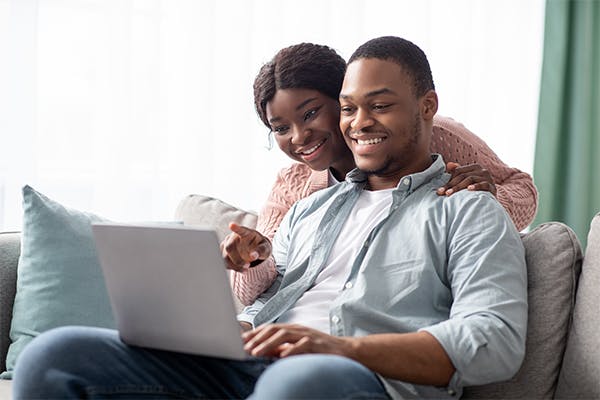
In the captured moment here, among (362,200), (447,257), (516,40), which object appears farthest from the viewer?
(516,40)

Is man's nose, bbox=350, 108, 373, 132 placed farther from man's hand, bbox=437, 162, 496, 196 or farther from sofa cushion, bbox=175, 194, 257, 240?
sofa cushion, bbox=175, 194, 257, 240

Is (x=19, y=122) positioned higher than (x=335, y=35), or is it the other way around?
(x=335, y=35)

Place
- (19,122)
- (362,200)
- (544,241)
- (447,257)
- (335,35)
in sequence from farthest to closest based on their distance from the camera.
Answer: (335,35) < (19,122) < (362,200) < (544,241) < (447,257)

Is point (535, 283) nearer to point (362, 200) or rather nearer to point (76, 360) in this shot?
point (362, 200)

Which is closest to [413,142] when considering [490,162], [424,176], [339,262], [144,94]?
[424,176]

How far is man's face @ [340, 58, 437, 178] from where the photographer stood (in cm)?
169

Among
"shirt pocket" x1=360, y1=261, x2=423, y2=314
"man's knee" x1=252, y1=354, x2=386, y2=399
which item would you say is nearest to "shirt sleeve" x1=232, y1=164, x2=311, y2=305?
"shirt pocket" x1=360, y1=261, x2=423, y2=314

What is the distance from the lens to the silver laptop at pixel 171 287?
126cm

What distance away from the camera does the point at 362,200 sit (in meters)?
1.80

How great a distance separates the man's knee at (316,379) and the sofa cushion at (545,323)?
443 mm

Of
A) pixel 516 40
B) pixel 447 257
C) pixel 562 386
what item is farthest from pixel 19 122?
pixel 516 40

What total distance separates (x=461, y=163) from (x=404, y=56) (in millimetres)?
379

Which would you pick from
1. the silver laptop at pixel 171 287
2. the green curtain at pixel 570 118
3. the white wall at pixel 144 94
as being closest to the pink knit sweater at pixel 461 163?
the silver laptop at pixel 171 287

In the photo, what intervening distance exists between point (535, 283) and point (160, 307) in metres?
0.74
